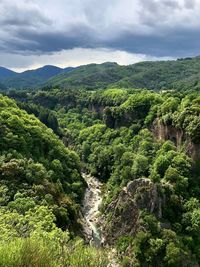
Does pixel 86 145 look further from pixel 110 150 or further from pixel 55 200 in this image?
pixel 55 200

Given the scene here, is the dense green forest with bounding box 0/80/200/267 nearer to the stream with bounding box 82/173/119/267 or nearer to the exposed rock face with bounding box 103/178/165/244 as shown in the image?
the exposed rock face with bounding box 103/178/165/244

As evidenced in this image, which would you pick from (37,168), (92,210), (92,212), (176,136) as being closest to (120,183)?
(92,210)

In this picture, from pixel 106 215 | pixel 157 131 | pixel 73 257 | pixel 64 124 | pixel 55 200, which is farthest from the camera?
pixel 64 124

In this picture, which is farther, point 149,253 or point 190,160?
point 190,160

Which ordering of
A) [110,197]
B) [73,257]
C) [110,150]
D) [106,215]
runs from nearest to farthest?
[73,257], [106,215], [110,197], [110,150]

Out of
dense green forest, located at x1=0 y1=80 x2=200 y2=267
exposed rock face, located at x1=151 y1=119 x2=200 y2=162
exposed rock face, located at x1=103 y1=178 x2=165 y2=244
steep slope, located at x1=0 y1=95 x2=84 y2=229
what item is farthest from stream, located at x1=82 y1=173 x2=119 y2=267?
exposed rock face, located at x1=151 y1=119 x2=200 y2=162

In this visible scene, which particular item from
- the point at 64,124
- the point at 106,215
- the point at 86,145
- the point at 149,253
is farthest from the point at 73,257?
the point at 64,124

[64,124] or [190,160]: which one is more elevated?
[190,160]

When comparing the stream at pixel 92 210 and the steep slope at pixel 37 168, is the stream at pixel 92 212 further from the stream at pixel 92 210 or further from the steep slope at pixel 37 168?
the steep slope at pixel 37 168
